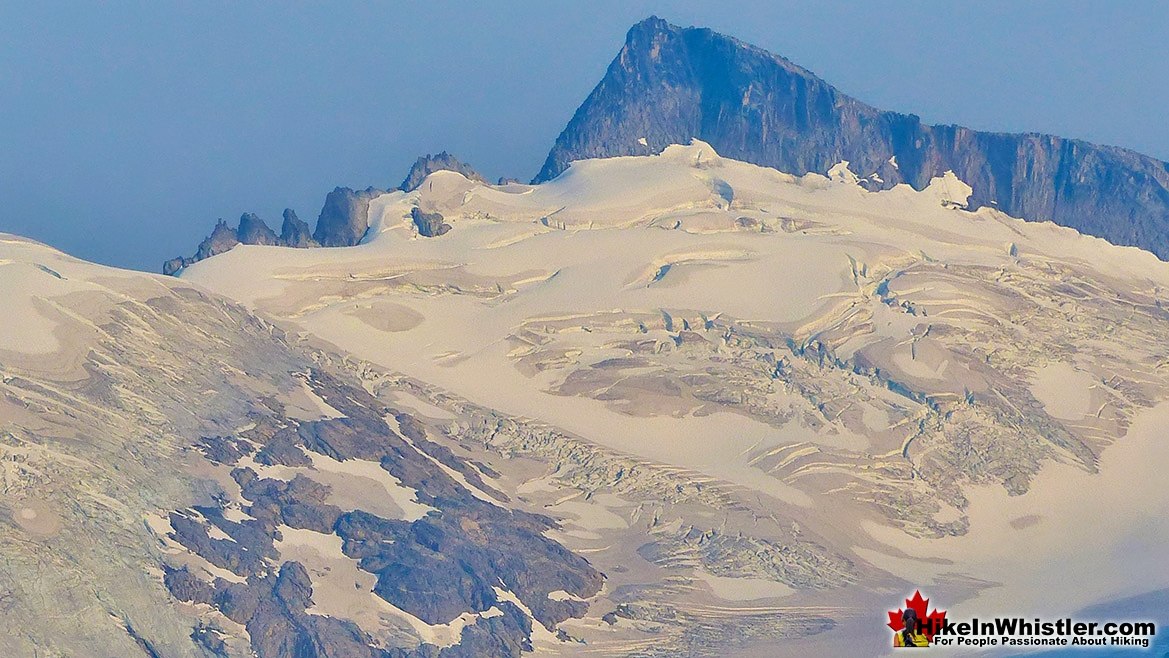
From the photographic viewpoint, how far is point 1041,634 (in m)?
166

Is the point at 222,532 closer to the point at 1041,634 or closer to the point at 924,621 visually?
the point at 924,621

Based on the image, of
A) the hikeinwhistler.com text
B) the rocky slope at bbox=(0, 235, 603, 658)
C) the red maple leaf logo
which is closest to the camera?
the red maple leaf logo

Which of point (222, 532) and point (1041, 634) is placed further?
point (222, 532)

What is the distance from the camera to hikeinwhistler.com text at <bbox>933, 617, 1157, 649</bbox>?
16088 cm

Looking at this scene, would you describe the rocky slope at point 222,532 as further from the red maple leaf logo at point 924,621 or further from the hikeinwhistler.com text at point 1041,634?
the hikeinwhistler.com text at point 1041,634

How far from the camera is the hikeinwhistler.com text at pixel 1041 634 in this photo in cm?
16088

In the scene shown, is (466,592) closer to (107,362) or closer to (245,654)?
(245,654)

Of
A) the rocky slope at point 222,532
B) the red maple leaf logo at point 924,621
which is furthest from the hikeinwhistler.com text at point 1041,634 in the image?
the rocky slope at point 222,532

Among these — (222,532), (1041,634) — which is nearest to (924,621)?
(1041,634)

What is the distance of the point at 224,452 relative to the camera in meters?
191

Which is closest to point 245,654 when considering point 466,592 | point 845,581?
point 466,592

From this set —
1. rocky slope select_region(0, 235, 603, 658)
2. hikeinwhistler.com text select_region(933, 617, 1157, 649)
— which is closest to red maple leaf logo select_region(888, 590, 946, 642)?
hikeinwhistler.com text select_region(933, 617, 1157, 649)

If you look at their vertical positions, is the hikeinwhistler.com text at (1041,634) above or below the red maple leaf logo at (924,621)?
above

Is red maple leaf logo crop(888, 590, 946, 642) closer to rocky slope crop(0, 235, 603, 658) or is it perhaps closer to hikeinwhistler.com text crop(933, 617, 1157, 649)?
hikeinwhistler.com text crop(933, 617, 1157, 649)
